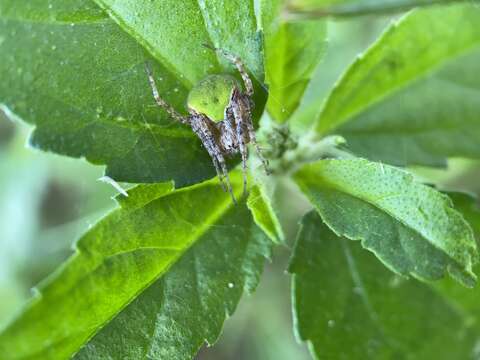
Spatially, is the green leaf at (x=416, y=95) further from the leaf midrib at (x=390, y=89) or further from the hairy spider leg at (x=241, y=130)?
the hairy spider leg at (x=241, y=130)

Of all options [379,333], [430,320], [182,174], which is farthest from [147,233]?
[430,320]

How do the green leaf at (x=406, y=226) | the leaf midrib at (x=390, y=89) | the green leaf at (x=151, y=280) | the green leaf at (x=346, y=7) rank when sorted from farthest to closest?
the leaf midrib at (x=390, y=89) → the green leaf at (x=346, y=7) → the green leaf at (x=406, y=226) → the green leaf at (x=151, y=280)

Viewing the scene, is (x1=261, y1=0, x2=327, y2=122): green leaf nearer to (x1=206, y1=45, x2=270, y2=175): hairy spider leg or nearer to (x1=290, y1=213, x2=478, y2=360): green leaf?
(x1=206, y1=45, x2=270, y2=175): hairy spider leg

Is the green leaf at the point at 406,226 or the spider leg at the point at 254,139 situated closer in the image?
the green leaf at the point at 406,226

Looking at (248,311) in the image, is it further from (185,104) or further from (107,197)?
(185,104)

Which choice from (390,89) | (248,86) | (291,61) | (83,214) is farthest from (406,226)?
(83,214)

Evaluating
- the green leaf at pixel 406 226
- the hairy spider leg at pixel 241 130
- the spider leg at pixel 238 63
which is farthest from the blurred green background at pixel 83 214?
the green leaf at pixel 406 226

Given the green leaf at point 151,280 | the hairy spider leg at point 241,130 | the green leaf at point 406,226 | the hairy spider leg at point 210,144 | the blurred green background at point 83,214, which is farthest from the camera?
the blurred green background at point 83,214
